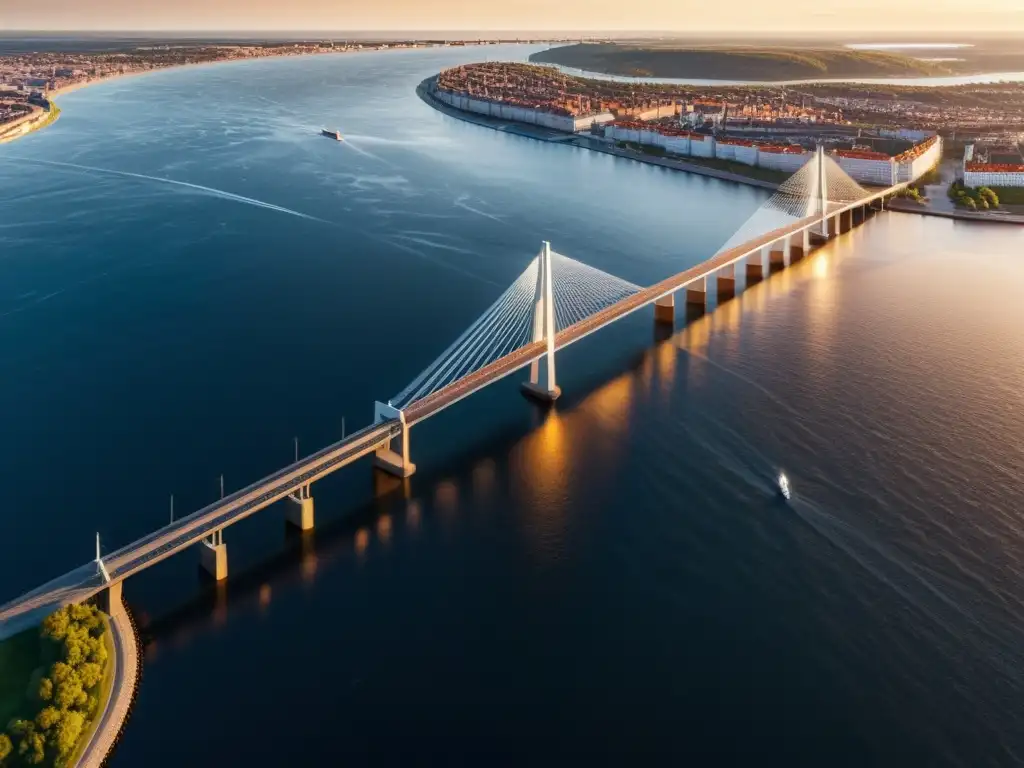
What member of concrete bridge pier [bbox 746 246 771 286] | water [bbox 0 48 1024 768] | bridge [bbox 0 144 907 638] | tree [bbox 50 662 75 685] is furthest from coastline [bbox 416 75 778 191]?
tree [bbox 50 662 75 685]

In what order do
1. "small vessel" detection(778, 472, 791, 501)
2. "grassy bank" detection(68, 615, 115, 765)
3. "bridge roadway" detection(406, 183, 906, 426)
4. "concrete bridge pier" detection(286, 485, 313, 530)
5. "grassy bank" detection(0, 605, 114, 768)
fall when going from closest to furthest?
"grassy bank" detection(0, 605, 114, 768) → "grassy bank" detection(68, 615, 115, 765) → "concrete bridge pier" detection(286, 485, 313, 530) → "small vessel" detection(778, 472, 791, 501) → "bridge roadway" detection(406, 183, 906, 426)

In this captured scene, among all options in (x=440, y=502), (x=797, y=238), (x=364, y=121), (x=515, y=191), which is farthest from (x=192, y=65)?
(x=440, y=502)

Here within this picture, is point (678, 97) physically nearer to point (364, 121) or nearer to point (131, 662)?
point (364, 121)

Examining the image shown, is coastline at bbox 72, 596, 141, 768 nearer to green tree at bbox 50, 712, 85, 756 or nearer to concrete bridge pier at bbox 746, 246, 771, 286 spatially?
green tree at bbox 50, 712, 85, 756

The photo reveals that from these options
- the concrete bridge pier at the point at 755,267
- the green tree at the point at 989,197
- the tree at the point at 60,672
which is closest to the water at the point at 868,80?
the green tree at the point at 989,197

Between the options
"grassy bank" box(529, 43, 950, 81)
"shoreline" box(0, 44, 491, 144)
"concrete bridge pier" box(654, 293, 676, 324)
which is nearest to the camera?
"concrete bridge pier" box(654, 293, 676, 324)

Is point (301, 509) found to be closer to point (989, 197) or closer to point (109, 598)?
point (109, 598)
